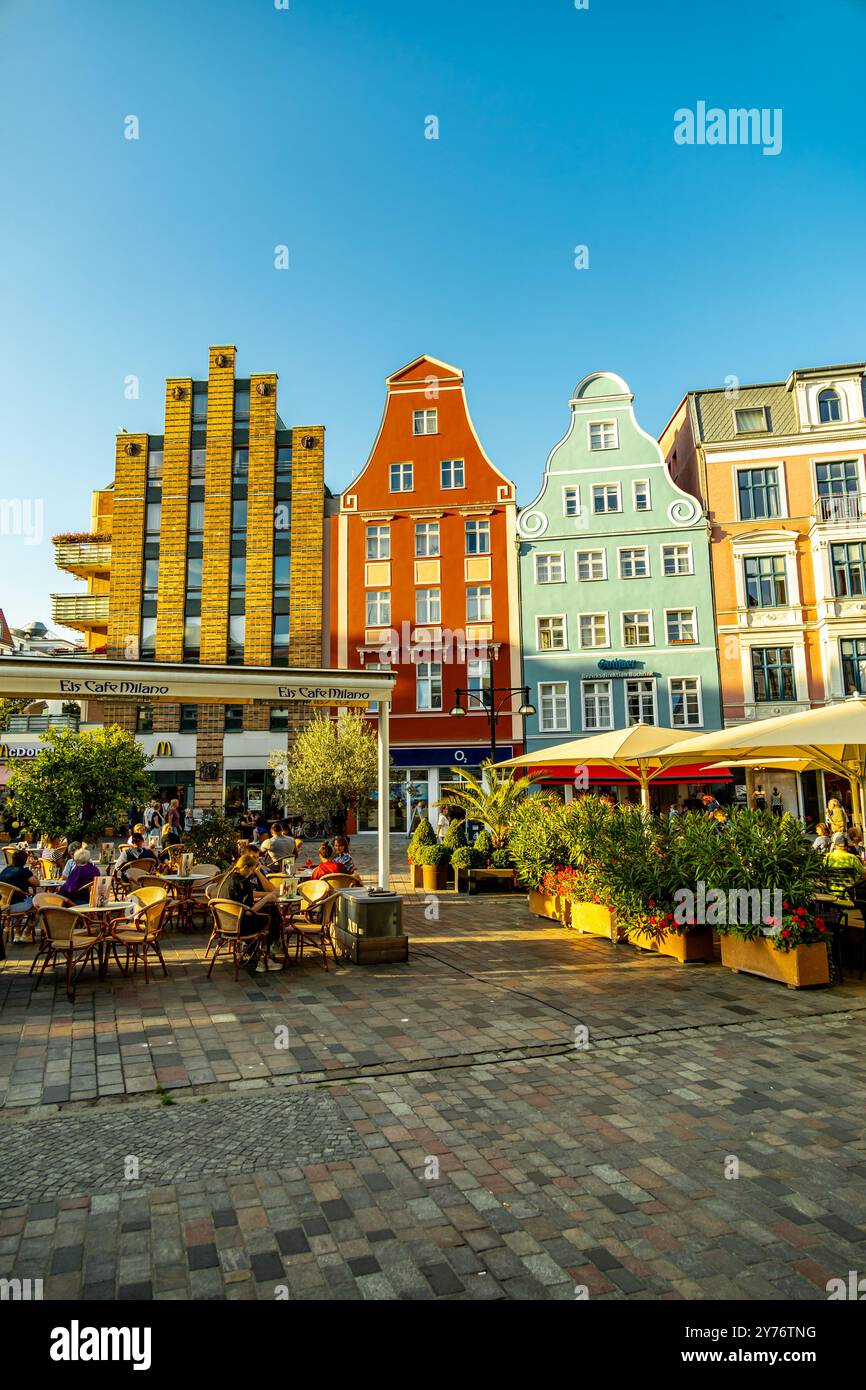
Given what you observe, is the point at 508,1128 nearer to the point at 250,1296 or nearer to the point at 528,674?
the point at 250,1296

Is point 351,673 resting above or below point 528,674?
below

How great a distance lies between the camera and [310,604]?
36938 millimetres

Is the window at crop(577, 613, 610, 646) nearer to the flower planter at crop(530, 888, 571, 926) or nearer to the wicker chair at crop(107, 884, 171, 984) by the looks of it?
the flower planter at crop(530, 888, 571, 926)

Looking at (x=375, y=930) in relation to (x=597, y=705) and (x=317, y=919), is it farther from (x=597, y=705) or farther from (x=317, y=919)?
(x=597, y=705)

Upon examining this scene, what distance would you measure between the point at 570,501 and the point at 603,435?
3.23m

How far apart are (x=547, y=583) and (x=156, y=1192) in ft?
103

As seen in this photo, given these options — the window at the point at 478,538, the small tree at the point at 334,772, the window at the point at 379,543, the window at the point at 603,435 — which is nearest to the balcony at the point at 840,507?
the window at the point at 603,435

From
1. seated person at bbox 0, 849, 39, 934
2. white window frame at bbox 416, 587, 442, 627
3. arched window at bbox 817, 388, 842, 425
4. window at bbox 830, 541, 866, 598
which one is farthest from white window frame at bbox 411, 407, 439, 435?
seated person at bbox 0, 849, 39, 934

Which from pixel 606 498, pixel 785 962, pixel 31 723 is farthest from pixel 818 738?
pixel 31 723

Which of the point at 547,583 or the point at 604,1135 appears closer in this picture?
the point at 604,1135

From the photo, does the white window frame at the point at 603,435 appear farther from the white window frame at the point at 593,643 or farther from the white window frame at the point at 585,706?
the white window frame at the point at 585,706

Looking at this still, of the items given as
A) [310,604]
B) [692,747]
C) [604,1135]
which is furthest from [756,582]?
[604,1135]

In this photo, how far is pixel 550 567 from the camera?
34.1 meters
